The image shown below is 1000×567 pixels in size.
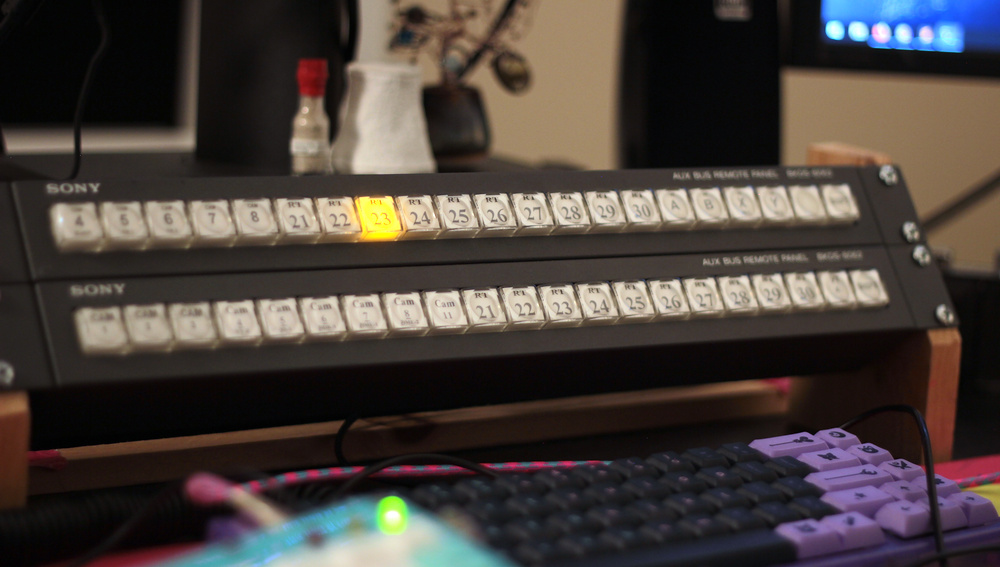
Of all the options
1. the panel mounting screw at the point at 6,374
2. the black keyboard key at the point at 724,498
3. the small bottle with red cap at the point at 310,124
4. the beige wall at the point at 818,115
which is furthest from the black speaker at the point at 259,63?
the beige wall at the point at 818,115

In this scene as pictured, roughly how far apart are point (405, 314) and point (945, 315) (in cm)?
39

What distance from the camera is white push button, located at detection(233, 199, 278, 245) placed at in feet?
1.70

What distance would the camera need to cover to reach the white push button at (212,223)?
1.67 ft

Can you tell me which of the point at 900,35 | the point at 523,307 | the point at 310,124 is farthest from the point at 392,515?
the point at 900,35

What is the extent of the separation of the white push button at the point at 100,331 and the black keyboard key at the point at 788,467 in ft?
1.16

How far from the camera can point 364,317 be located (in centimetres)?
52

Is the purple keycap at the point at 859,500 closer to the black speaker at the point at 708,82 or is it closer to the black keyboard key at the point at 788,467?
the black keyboard key at the point at 788,467

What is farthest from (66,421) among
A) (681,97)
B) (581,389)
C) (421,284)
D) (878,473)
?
(681,97)

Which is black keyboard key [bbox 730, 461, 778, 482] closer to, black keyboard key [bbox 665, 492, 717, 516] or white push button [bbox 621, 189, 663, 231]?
black keyboard key [bbox 665, 492, 717, 516]

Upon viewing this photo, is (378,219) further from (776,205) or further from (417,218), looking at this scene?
(776,205)

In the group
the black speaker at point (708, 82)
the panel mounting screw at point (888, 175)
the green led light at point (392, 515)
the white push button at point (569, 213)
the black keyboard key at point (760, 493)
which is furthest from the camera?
the black speaker at point (708, 82)

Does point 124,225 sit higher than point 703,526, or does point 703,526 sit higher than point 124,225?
point 124,225

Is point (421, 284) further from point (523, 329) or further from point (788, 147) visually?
point (788, 147)

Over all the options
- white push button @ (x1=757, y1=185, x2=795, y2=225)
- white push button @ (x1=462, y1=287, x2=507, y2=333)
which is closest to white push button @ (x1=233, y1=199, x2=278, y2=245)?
white push button @ (x1=462, y1=287, x2=507, y2=333)
